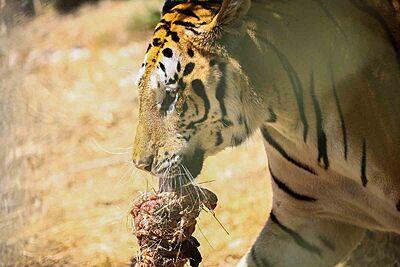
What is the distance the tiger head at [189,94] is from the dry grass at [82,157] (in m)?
0.72

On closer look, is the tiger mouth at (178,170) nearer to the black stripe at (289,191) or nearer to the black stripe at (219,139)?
the black stripe at (219,139)

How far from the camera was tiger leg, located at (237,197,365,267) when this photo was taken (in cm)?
312

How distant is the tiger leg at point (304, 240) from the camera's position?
312 cm

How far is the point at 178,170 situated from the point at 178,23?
409 mm

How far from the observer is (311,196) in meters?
3.06

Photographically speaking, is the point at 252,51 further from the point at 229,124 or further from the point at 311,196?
the point at 311,196

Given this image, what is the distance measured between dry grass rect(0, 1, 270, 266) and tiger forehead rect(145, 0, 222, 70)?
0.83 meters

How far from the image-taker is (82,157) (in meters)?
5.42

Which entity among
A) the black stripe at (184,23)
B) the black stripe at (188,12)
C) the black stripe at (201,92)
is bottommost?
the black stripe at (201,92)

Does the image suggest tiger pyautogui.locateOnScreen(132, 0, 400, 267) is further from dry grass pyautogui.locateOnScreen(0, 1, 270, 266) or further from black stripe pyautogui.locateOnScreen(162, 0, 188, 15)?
dry grass pyautogui.locateOnScreen(0, 1, 270, 266)

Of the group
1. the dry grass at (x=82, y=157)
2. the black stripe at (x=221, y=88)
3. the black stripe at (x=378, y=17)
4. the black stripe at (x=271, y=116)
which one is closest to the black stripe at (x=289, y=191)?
the black stripe at (x=271, y=116)

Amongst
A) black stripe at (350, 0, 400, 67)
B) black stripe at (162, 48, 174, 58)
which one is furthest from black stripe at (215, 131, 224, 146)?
black stripe at (350, 0, 400, 67)

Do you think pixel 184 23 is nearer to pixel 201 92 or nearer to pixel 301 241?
pixel 201 92

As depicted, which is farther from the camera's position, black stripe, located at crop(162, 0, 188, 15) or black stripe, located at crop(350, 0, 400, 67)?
black stripe, located at crop(162, 0, 188, 15)
